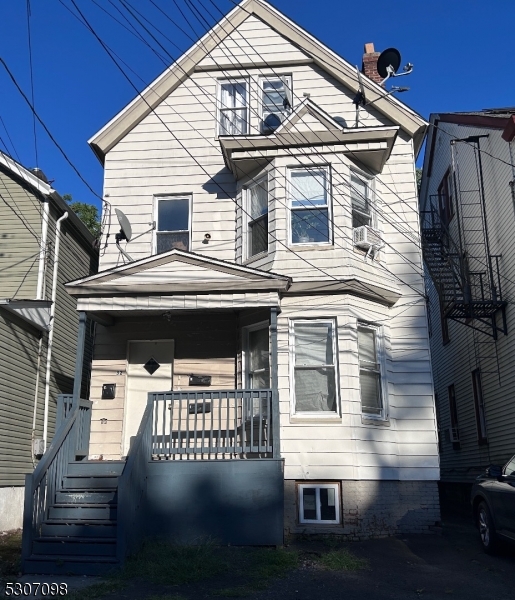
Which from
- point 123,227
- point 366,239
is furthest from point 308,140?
point 123,227

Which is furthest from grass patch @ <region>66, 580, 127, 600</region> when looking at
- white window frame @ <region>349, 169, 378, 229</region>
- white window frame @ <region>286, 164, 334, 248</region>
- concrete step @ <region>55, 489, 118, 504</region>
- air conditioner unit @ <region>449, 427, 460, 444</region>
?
air conditioner unit @ <region>449, 427, 460, 444</region>

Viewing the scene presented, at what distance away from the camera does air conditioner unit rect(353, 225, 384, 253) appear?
38.0 ft

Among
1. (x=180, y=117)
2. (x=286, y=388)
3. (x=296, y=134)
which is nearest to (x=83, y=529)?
(x=286, y=388)

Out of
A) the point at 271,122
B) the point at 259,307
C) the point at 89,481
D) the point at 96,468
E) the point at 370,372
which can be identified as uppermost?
the point at 271,122

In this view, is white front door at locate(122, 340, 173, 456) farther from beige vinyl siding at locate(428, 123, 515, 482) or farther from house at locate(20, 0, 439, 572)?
beige vinyl siding at locate(428, 123, 515, 482)

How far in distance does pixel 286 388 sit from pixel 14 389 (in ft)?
18.1

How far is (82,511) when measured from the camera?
848cm

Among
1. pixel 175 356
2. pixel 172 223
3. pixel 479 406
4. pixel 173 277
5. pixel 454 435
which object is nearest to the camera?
pixel 173 277

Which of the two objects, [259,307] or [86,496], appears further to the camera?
[259,307]

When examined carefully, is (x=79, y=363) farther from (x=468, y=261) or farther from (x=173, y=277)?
(x=468, y=261)

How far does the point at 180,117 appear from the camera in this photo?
13.1 metres

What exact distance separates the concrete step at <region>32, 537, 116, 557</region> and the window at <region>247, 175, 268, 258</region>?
5.87 meters

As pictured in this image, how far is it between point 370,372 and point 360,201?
3301 millimetres

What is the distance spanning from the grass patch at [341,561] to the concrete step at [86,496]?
2.99 metres
